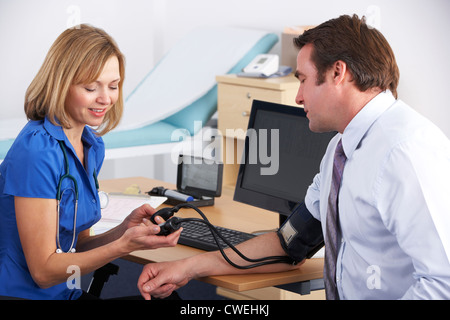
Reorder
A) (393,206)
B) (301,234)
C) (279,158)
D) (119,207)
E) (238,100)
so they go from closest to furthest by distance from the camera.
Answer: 1. (393,206)
2. (301,234)
3. (279,158)
4. (119,207)
5. (238,100)

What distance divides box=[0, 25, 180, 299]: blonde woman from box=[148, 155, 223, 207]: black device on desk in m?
0.52

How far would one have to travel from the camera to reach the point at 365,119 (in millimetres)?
1555

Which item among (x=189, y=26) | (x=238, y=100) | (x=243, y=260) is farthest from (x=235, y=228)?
(x=189, y=26)

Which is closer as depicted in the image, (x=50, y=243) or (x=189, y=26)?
(x=50, y=243)

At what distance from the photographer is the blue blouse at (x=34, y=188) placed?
1631 millimetres

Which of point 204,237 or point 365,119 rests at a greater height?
point 365,119

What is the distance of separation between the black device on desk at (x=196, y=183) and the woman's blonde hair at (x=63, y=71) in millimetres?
719

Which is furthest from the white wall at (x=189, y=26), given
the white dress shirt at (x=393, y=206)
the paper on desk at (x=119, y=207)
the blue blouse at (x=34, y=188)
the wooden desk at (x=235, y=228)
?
the blue blouse at (x=34, y=188)

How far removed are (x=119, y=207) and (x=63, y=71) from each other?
711mm

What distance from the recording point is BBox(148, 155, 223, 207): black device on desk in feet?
7.75

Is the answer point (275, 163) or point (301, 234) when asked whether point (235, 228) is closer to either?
point (275, 163)

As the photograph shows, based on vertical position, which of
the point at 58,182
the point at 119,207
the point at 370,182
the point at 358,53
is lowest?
the point at 119,207

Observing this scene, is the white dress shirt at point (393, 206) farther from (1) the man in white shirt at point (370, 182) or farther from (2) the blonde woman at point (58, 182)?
(2) the blonde woman at point (58, 182)
